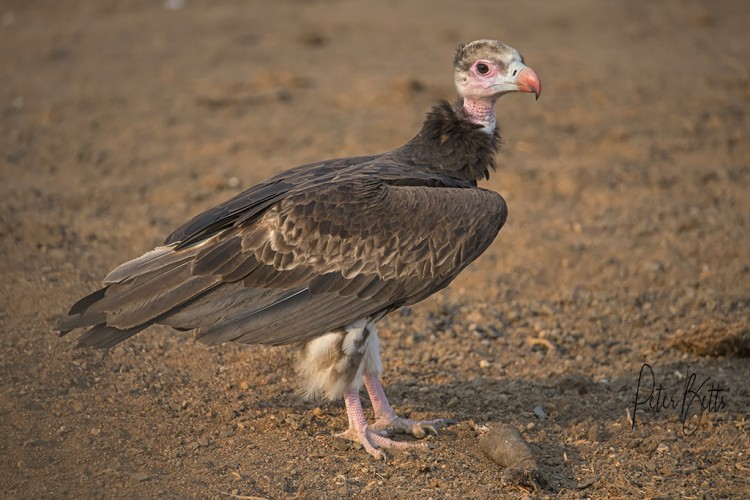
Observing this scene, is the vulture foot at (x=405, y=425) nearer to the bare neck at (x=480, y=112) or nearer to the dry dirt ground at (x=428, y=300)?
the dry dirt ground at (x=428, y=300)

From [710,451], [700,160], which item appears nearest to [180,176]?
[700,160]

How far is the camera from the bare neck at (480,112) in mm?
7779

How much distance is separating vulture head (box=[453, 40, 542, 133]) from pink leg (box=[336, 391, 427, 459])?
2437 mm

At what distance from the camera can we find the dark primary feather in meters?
6.68

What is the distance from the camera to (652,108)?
15312mm

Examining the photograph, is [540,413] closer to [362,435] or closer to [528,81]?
[362,435]

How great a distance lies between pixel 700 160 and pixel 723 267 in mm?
3330

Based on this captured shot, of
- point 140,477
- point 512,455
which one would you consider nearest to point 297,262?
point 140,477

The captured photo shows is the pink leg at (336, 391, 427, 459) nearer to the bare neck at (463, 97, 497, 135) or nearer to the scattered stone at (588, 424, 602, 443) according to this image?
the scattered stone at (588, 424, 602, 443)

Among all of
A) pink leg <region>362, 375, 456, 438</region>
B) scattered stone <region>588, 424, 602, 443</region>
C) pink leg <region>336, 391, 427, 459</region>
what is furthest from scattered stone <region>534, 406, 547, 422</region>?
pink leg <region>336, 391, 427, 459</region>

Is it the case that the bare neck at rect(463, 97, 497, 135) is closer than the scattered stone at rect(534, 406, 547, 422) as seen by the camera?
No

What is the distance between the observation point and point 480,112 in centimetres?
779

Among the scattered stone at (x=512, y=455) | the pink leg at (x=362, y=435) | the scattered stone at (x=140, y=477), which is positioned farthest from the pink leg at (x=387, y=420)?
the scattered stone at (x=140, y=477)

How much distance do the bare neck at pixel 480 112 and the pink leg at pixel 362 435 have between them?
239 cm
